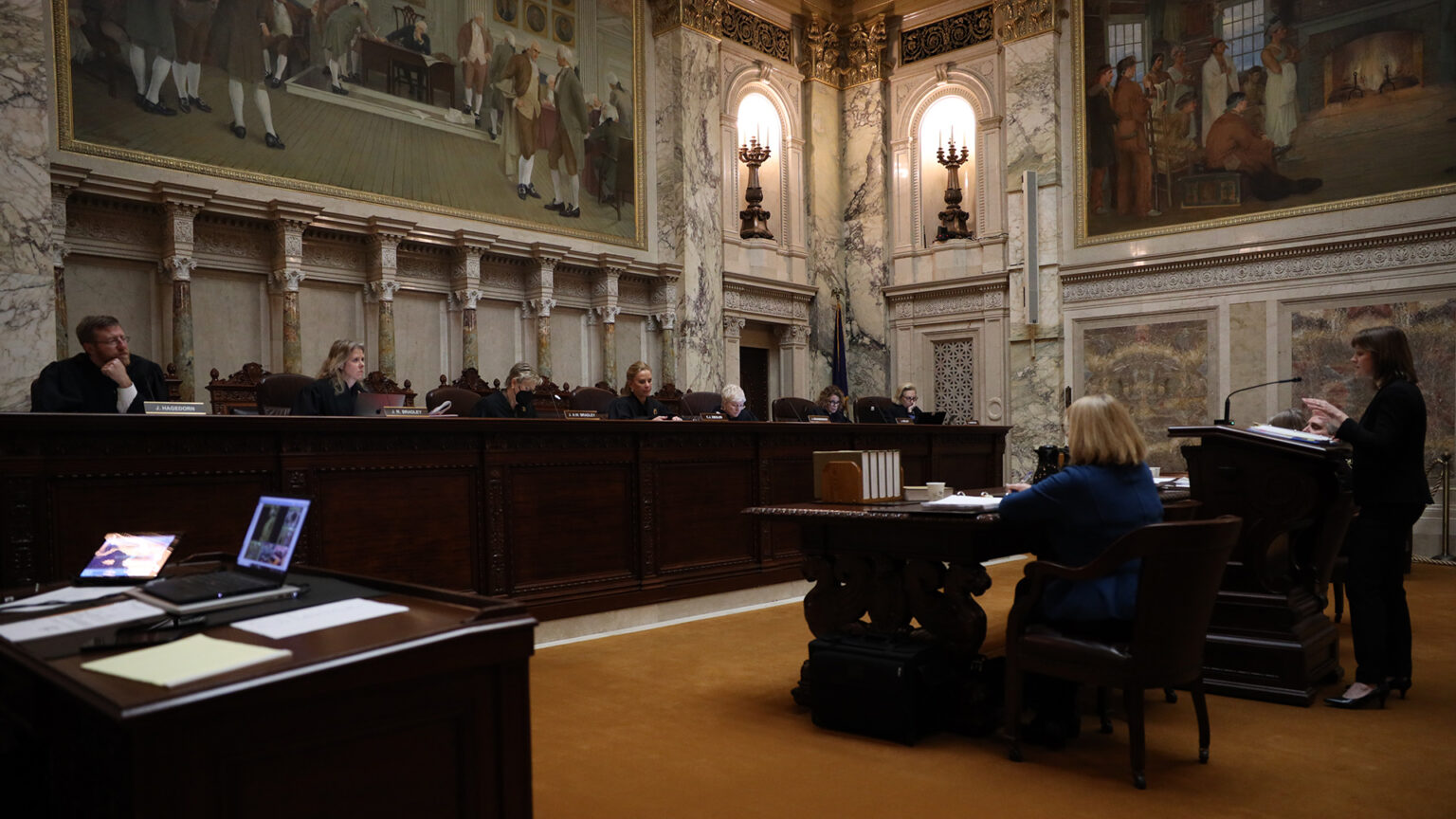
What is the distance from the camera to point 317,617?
1.75 metres

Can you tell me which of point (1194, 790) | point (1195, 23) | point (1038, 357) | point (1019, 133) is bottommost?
point (1194, 790)

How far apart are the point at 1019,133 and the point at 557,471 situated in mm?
9341

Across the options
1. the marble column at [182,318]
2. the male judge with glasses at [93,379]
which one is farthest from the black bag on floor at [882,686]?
the marble column at [182,318]

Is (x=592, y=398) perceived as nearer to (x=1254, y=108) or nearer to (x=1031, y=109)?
(x=1031, y=109)

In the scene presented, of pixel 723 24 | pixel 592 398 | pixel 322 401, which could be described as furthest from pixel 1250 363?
pixel 322 401

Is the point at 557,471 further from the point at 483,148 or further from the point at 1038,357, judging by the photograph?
the point at 1038,357

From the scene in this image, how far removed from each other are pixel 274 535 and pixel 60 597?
20.9 inches

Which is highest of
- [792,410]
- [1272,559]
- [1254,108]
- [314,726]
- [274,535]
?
[1254,108]

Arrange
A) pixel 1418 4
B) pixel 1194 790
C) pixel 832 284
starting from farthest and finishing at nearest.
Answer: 1. pixel 832 284
2. pixel 1418 4
3. pixel 1194 790

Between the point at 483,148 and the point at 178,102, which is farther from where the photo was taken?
the point at 483,148

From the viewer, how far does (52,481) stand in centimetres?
376

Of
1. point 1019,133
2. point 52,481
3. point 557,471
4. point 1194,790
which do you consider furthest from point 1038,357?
point 52,481

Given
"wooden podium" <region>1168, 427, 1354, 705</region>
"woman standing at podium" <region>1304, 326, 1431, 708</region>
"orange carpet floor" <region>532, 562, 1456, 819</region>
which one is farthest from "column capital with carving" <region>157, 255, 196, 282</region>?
"woman standing at podium" <region>1304, 326, 1431, 708</region>

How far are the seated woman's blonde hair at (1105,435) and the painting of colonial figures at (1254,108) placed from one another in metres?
8.87
